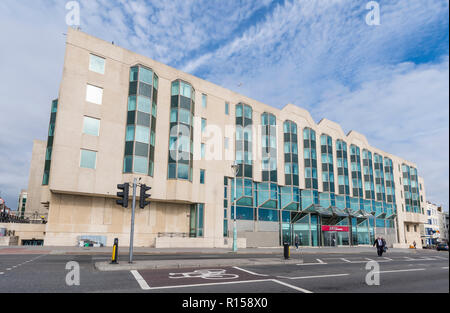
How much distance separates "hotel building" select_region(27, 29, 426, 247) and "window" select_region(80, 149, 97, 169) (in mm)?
97

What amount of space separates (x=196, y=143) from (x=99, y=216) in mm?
13044

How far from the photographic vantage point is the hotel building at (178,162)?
28688 mm

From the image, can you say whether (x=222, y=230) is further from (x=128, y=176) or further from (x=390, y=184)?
(x=390, y=184)

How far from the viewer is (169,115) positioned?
34.2m

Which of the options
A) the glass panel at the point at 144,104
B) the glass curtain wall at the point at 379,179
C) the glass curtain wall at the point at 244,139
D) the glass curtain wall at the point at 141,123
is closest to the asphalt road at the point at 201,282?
the glass curtain wall at the point at 141,123

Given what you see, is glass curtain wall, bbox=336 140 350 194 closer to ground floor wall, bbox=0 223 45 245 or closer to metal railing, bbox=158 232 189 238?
metal railing, bbox=158 232 189 238

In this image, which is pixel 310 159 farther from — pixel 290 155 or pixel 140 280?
pixel 140 280

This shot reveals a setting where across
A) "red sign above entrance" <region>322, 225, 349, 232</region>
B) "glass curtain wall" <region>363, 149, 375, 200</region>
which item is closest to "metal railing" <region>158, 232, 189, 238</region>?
"red sign above entrance" <region>322, 225, 349, 232</region>

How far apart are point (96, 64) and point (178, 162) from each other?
1288cm

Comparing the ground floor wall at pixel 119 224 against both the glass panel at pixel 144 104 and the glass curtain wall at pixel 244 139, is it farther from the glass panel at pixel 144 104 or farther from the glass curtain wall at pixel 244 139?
the glass panel at pixel 144 104

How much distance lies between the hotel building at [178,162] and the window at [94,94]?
0.31 ft

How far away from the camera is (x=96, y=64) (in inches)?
1202
